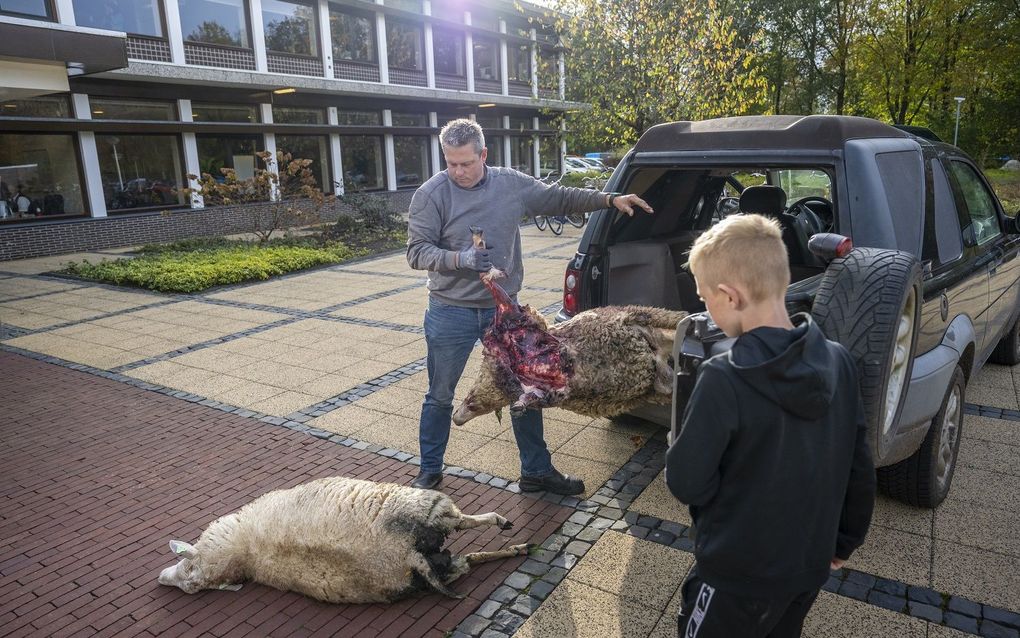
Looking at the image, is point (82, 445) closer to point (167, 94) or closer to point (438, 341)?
point (438, 341)

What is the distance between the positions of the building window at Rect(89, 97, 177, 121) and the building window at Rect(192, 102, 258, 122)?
35.6 inches

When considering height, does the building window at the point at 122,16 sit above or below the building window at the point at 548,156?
above

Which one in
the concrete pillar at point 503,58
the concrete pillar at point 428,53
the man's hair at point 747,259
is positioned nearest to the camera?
the man's hair at point 747,259

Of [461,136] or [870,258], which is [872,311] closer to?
[870,258]

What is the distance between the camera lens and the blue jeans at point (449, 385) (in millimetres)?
3873

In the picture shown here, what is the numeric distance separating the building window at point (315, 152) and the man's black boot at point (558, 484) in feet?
72.7

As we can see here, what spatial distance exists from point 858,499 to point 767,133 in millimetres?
2314

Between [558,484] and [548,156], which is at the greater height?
[548,156]

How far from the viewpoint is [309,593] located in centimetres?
318

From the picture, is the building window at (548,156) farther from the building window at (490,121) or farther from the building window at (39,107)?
the building window at (39,107)

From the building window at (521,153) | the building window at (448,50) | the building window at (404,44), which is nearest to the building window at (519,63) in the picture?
the building window at (521,153)

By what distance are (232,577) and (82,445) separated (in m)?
2.68

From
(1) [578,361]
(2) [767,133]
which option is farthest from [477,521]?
(2) [767,133]

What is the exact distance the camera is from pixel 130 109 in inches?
752
